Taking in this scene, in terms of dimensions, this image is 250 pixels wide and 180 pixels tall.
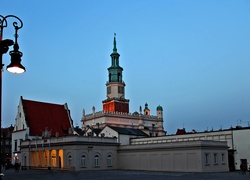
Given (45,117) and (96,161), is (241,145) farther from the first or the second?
(45,117)

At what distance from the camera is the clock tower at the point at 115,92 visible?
89.8 metres

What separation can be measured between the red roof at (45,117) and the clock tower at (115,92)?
1852 cm

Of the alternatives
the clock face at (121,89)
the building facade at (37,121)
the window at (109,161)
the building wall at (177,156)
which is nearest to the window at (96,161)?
the window at (109,161)

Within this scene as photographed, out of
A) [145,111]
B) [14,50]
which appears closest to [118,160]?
[145,111]

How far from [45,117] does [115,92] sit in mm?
26318

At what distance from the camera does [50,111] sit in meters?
71.0

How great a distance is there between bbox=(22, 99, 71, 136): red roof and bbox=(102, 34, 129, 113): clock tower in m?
18.5

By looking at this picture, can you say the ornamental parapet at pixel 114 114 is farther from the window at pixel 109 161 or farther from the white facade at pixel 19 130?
the window at pixel 109 161

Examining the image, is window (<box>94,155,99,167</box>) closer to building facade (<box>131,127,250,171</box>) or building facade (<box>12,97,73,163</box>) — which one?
building facade (<box>12,97,73,163</box>)

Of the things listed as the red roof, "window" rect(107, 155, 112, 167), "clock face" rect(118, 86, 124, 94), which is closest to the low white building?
"window" rect(107, 155, 112, 167)

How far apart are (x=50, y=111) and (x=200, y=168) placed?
115 feet

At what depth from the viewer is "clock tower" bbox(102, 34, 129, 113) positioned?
89.8 metres

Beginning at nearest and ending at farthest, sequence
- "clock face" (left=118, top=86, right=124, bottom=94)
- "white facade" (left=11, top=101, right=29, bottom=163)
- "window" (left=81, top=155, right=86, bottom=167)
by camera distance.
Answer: "window" (left=81, top=155, right=86, bottom=167) → "white facade" (left=11, top=101, right=29, bottom=163) → "clock face" (left=118, top=86, right=124, bottom=94)

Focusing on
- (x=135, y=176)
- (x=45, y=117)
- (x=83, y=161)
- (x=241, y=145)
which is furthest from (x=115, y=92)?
(x=135, y=176)
